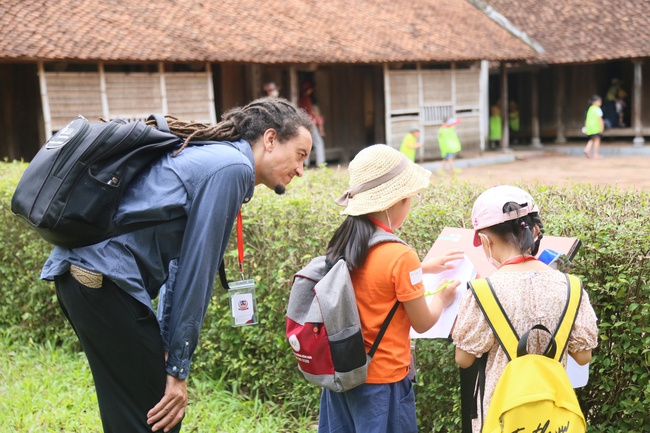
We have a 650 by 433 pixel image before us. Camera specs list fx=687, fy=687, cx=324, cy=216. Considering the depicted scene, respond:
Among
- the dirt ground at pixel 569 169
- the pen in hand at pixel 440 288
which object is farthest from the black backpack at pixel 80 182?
the dirt ground at pixel 569 169

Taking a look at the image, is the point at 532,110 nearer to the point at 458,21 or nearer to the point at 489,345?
the point at 458,21

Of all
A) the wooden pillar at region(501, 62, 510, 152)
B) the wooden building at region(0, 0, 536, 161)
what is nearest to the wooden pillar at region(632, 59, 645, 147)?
the wooden building at region(0, 0, 536, 161)

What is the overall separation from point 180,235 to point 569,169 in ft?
50.2

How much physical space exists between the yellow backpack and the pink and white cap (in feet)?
0.78

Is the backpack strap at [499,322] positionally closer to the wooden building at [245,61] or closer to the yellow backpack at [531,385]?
the yellow backpack at [531,385]

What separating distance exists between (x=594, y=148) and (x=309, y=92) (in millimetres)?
8109

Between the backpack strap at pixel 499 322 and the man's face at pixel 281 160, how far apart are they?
826 mm

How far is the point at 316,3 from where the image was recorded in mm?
16984

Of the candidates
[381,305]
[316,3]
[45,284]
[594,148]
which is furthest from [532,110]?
[381,305]

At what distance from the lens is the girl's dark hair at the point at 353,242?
245cm

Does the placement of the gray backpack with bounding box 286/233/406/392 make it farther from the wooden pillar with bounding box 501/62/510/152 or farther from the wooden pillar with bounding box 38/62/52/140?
the wooden pillar with bounding box 501/62/510/152

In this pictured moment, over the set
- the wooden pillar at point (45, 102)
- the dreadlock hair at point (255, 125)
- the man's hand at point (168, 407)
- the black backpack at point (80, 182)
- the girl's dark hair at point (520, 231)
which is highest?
the wooden pillar at point (45, 102)

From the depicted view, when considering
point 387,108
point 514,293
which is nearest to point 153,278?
point 514,293

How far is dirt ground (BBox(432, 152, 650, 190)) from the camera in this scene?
1400cm
